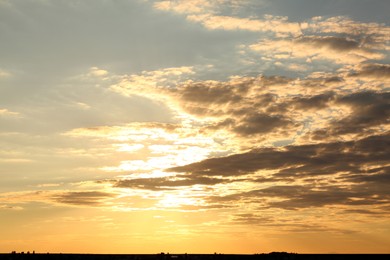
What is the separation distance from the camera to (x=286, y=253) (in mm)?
98875
